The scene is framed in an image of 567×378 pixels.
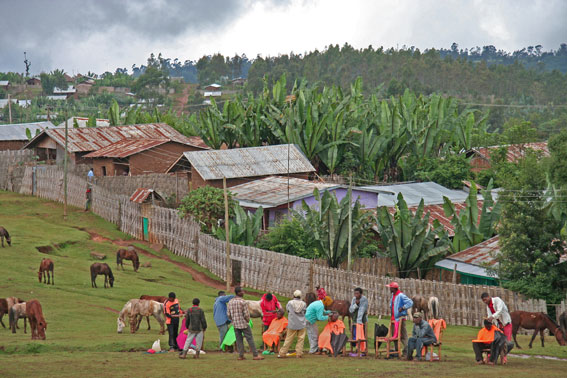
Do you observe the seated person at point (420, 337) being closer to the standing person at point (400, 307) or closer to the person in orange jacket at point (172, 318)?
the standing person at point (400, 307)

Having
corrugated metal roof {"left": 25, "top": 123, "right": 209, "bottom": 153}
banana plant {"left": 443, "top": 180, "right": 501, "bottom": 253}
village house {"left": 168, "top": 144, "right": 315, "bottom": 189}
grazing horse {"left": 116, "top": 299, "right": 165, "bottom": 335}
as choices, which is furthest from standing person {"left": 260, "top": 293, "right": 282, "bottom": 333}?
corrugated metal roof {"left": 25, "top": 123, "right": 209, "bottom": 153}

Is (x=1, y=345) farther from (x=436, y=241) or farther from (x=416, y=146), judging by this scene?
(x=416, y=146)

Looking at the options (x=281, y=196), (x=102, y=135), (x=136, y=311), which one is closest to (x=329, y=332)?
(x=136, y=311)

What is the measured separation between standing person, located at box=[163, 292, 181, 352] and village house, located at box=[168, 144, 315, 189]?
25.6 meters

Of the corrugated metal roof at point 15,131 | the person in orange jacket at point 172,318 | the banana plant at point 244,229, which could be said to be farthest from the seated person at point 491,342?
the corrugated metal roof at point 15,131

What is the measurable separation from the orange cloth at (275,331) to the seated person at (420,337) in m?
2.68

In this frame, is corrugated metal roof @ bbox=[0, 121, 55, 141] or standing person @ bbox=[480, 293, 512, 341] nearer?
standing person @ bbox=[480, 293, 512, 341]

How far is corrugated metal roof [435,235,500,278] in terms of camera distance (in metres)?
28.0

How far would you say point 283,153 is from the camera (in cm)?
4797

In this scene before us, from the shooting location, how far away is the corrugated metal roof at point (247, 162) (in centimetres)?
4378

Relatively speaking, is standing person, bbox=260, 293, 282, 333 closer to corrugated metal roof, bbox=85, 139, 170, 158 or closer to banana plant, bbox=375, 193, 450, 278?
banana plant, bbox=375, 193, 450, 278

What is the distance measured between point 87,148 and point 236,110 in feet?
33.5

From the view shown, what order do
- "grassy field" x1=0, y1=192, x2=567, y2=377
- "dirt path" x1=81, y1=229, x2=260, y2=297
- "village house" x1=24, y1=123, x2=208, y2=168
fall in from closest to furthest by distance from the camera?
1. "grassy field" x1=0, y1=192, x2=567, y2=377
2. "dirt path" x1=81, y1=229, x2=260, y2=297
3. "village house" x1=24, y1=123, x2=208, y2=168

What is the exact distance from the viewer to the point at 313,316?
53.4 feet
